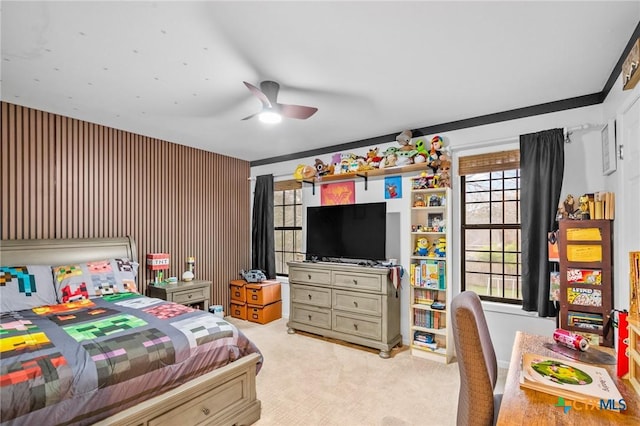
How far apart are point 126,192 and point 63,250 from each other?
92 centimetres

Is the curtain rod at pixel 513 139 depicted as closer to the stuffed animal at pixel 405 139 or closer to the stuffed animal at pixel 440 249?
the stuffed animal at pixel 405 139

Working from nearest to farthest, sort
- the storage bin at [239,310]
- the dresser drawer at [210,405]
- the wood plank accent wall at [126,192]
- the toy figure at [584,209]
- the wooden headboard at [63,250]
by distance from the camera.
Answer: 1. the dresser drawer at [210,405]
2. the toy figure at [584,209]
3. the wooden headboard at [63,250]
4. the wood plank accent wall at [126,192]
5. the storage bin at [239,310]

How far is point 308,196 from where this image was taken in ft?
15.7

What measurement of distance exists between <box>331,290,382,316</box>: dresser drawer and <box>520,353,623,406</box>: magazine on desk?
6.99 ft

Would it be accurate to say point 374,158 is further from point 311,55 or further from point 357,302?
point 311,55

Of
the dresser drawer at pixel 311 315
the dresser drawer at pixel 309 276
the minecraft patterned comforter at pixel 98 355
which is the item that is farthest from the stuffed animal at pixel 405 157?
the minecraft patterned comforter at pixel 98 355

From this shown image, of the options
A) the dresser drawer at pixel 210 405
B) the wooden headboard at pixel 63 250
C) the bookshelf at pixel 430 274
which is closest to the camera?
the dresser drawer at pixel 210 405

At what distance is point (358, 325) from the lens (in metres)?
3.70

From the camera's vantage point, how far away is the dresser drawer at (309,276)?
3.98 m

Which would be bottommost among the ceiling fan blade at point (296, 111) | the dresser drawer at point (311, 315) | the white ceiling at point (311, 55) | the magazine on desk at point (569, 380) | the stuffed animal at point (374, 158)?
the dresser drawer at point (311, 315)

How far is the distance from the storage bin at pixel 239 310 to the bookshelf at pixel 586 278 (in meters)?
3.77

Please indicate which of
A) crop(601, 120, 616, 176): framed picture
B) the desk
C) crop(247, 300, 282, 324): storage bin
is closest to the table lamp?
crop(247, 300, 282, 324): storage bin

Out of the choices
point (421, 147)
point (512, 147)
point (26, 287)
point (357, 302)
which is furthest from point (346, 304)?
point (26, 287)

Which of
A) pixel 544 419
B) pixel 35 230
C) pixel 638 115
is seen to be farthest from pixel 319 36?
pixel 35 230
